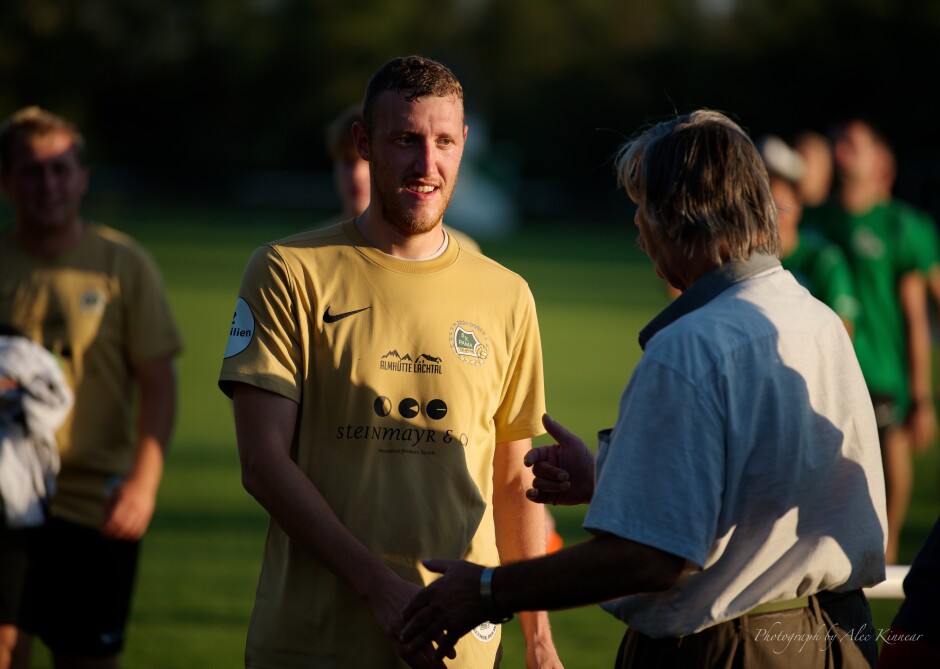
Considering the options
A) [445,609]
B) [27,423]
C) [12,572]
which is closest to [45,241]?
[27,423]

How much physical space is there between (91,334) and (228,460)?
6.38 metres

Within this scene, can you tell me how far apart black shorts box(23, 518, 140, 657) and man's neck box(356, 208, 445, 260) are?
2.15 metres

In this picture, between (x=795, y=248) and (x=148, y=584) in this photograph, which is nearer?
(x=795, y=248)

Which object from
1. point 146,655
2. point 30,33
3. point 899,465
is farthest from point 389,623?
point 30,33

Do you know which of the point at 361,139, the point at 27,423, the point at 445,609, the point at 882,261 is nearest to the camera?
the point at 445,609

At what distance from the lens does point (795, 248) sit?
684 cm

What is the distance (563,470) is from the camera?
3.34 metres

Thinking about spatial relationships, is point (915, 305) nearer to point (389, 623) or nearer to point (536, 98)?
point (389, 623)

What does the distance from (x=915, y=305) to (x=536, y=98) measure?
54.8m

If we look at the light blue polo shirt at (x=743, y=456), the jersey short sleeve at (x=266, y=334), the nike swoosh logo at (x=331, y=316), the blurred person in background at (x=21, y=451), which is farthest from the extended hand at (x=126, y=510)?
the light blue polo shirt at (x=743, y=456)

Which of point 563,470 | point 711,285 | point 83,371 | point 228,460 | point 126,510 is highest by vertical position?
point 711,285

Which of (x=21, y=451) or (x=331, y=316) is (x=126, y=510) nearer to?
(x=21, y=451)

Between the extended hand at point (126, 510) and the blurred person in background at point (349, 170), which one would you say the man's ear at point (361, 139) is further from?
the extended hand at point (126, 510)

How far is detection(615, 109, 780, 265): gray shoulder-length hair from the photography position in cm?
273
